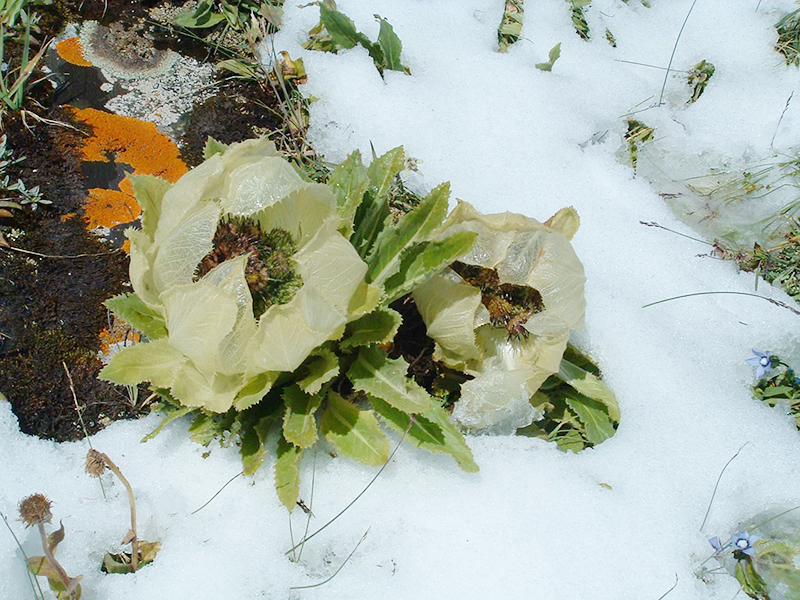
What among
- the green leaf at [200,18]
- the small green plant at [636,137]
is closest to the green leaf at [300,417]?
the small green plant at [636,137]

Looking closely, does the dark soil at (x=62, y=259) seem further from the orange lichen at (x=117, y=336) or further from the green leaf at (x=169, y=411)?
the green leaf at (x=169, y=411)

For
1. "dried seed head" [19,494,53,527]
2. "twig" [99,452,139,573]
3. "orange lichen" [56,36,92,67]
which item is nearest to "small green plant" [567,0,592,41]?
"orange lichen" [56,36,92,67]

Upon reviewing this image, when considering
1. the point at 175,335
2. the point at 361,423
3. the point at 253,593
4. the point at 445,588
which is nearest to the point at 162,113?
the point at 175,335

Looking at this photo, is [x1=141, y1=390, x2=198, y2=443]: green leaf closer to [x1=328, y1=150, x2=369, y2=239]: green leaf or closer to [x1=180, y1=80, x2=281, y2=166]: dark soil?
[x1=328, y1=150, x2=369, y2=239]: green leaf

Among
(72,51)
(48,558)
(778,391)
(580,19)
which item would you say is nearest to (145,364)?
(48,558)

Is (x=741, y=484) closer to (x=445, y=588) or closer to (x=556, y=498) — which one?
(x=556, y=498)
